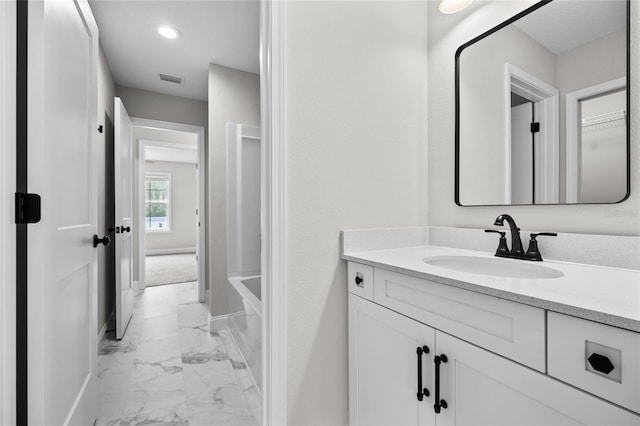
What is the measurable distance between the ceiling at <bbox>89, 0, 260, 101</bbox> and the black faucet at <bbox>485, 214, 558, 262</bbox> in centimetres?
202

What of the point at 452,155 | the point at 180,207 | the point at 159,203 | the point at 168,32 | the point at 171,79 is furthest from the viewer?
the point at 180,207

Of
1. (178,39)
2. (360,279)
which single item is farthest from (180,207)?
(360,279)

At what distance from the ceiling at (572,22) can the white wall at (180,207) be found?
295 inches

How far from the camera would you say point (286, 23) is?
1165 millimetres

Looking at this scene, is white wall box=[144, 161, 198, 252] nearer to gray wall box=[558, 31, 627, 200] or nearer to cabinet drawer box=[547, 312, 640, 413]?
gray wall box=[558, 31, 627, 200]

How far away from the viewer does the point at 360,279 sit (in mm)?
1194

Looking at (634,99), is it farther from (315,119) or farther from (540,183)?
(315,119)

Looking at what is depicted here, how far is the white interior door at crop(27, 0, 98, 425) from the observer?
888mm

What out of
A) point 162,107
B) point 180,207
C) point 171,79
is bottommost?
point 180,207

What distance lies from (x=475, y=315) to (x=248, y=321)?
1392 mm

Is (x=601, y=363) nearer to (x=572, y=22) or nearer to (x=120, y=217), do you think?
(x=572, y=22)

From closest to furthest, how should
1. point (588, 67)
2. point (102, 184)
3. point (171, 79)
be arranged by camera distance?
1. point (588, 67)
2. point (102, 184)
3. point (171, 79)

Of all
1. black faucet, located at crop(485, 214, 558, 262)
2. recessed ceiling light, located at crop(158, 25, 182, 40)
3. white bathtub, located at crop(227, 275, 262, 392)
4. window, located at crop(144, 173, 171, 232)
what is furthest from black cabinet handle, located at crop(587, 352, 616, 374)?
window, located at crop(144, 173, 171, 232)

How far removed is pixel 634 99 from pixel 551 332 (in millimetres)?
875
